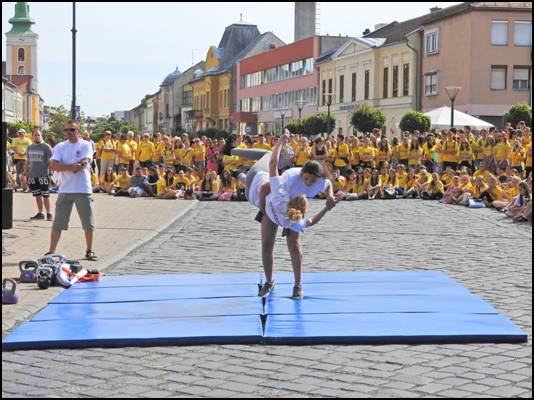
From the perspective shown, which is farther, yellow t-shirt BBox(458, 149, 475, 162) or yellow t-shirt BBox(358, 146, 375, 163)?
yellow t-shirt BBox(358, 146, 375, 163)

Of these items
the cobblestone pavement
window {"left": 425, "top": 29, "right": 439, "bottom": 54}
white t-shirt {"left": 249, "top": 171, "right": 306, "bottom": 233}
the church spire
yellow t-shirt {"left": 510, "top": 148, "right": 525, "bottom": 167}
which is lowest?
the cobblestone pavement

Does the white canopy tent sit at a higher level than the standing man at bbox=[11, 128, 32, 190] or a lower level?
higher

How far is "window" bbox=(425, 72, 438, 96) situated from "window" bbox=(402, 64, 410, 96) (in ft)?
7.48

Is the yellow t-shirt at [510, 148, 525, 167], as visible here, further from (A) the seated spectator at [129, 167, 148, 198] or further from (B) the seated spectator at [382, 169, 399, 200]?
(A) the seated spectator at [129, 167, 148, 198]

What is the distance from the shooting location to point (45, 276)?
31.4 feet

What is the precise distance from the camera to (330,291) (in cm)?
930

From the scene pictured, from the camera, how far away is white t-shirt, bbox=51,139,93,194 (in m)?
11.5

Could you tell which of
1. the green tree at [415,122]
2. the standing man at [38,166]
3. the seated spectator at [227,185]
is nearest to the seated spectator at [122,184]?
the seated spectator at [227,185]

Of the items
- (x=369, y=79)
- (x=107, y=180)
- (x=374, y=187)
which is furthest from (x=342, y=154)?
(x=369, y=79)

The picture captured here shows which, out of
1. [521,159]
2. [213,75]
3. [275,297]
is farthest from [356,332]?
[213,75]

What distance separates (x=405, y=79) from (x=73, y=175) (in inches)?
1824

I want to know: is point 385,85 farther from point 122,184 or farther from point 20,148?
point 20,148

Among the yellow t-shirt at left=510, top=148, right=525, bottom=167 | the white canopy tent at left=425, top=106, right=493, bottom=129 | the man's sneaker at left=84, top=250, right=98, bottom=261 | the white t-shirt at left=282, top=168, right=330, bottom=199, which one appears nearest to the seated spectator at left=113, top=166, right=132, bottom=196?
the yellow t-shirt at left=510, top=148, right=525, bottom=167

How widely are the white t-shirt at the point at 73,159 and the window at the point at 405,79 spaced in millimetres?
45460
